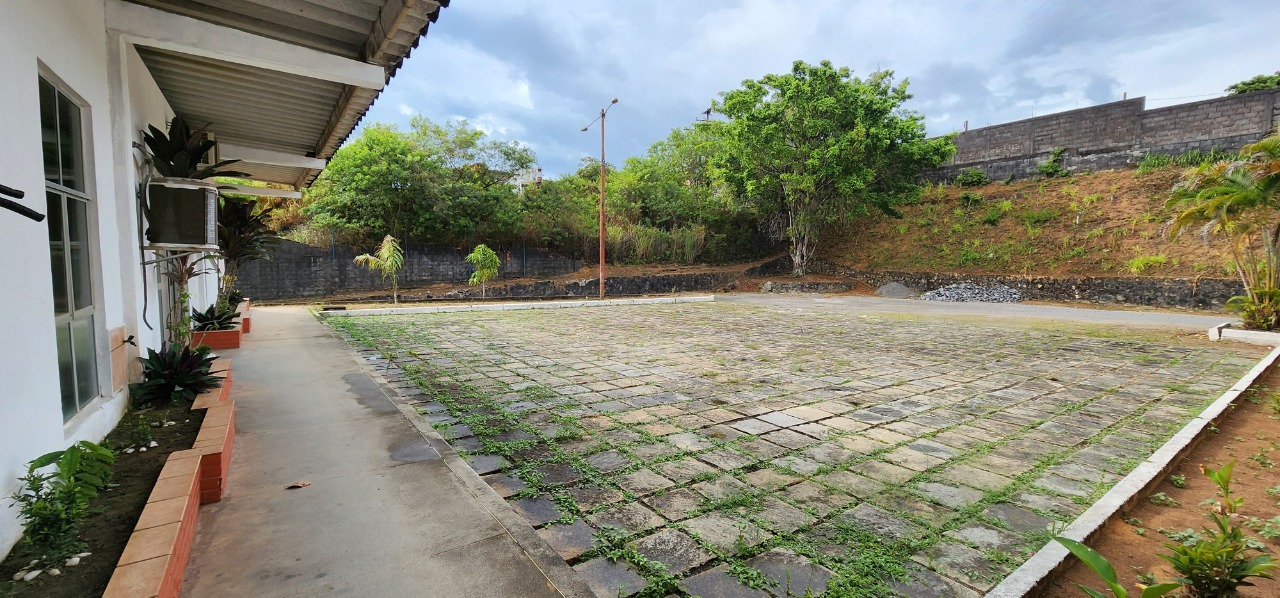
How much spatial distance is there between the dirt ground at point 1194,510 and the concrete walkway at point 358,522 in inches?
84.7

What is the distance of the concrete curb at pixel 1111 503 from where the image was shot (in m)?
2.10

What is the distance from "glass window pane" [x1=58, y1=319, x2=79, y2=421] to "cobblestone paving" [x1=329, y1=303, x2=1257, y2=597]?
1.87 meters

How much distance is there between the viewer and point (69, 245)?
9.36 feet

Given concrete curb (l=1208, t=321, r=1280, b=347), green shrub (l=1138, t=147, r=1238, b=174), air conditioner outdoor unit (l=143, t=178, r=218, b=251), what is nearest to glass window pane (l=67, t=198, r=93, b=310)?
air conditioner outdoor unit (l=143, t=178, r=218, b=251)

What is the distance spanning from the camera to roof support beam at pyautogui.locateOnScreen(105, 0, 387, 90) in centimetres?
346

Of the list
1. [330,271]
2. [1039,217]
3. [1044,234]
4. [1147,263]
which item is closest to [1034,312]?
[1147,263]

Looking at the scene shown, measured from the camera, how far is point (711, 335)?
29.7 ft

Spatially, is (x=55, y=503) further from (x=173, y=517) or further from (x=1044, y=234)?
(x=1044, y=234)

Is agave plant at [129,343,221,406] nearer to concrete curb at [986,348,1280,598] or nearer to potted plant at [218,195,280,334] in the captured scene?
potted plant at [218,195,280,334]

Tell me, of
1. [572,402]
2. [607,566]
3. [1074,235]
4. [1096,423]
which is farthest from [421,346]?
[1074,235]

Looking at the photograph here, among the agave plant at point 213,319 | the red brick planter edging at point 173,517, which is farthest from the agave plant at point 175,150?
the agave plant at point 213,319

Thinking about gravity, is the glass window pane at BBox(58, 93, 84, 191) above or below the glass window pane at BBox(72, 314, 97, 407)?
above

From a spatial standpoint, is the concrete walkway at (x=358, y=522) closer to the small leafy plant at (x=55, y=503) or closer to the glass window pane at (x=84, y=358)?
the small leafy plant at (x=55, y=503)

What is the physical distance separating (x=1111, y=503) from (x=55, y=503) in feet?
14.8
